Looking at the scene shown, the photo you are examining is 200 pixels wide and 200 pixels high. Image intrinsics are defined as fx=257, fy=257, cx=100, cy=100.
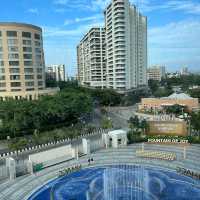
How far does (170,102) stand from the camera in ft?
218

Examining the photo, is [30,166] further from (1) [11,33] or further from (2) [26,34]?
Result: (2) [26,34]

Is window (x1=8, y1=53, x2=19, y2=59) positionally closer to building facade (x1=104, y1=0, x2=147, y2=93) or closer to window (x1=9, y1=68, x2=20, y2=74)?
window (x1=9, y1=68, x2=20, y2=74)

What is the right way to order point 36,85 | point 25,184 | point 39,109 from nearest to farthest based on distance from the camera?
point 25,184, point 39,109, point 36,85

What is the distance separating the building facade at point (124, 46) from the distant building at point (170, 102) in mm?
25197

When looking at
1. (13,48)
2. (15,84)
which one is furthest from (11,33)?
(15,84)

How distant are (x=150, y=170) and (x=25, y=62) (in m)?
54.5

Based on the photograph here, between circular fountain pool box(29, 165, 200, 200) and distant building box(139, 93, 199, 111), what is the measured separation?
36.9m

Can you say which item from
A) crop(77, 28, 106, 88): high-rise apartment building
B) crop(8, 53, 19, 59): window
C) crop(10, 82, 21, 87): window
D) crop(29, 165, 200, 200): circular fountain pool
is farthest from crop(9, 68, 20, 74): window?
crop(29, 165, 200, 200): circular fountain pool

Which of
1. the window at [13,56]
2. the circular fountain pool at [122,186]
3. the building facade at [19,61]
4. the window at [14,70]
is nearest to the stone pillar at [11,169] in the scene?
the circular fountain pool at [122,186]

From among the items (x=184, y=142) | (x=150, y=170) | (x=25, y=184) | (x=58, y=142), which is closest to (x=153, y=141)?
(x=184, y=142)

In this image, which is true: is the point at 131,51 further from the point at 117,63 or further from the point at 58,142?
the point at 58,142

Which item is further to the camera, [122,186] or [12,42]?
[12,42]

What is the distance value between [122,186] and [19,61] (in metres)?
56.1

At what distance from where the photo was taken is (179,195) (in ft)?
81.3
